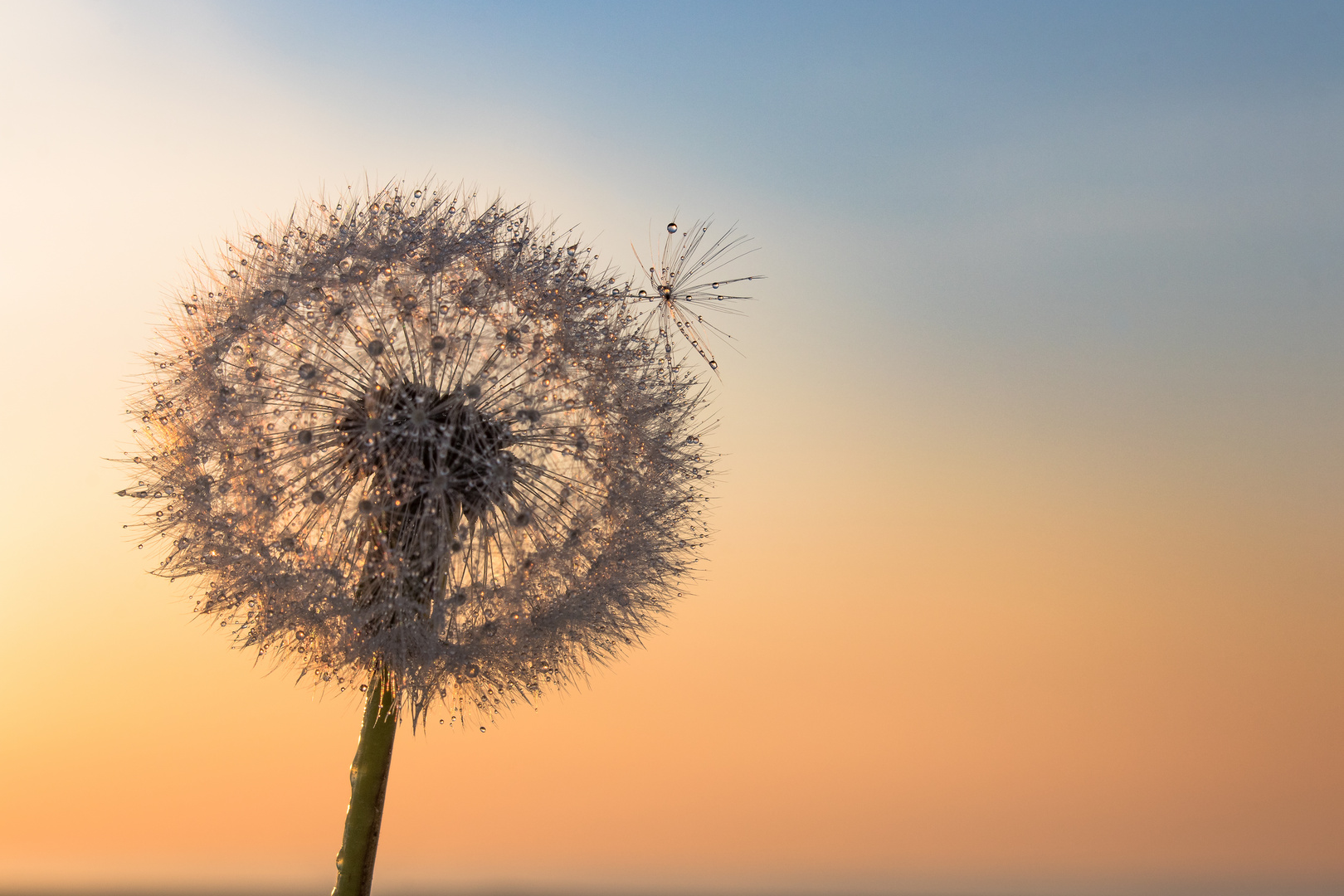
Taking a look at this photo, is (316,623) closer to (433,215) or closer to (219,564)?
(219,564)

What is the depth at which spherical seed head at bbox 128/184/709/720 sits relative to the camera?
285 inches

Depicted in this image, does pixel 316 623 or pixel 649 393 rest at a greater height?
pixel 649 393

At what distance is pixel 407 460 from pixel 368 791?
8.49ft

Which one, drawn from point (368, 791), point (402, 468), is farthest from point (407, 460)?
point (368, 791)

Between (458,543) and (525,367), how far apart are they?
1.30m

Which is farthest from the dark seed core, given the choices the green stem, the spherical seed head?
the green stem

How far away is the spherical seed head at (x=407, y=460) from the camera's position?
7238 mm

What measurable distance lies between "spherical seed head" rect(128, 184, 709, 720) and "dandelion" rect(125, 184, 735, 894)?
0.05ft

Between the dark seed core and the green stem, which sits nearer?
the dark seed core

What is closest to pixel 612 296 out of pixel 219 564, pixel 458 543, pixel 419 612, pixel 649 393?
pixel 649 393

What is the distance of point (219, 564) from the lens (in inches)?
297

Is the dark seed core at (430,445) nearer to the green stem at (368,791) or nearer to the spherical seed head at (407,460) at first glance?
the spherical seed head at (407,460)

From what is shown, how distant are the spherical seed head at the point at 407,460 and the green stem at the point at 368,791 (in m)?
0.60

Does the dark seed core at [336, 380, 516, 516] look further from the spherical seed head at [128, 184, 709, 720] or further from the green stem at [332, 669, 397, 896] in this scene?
the green stem at [332, 669, 397, 896]
